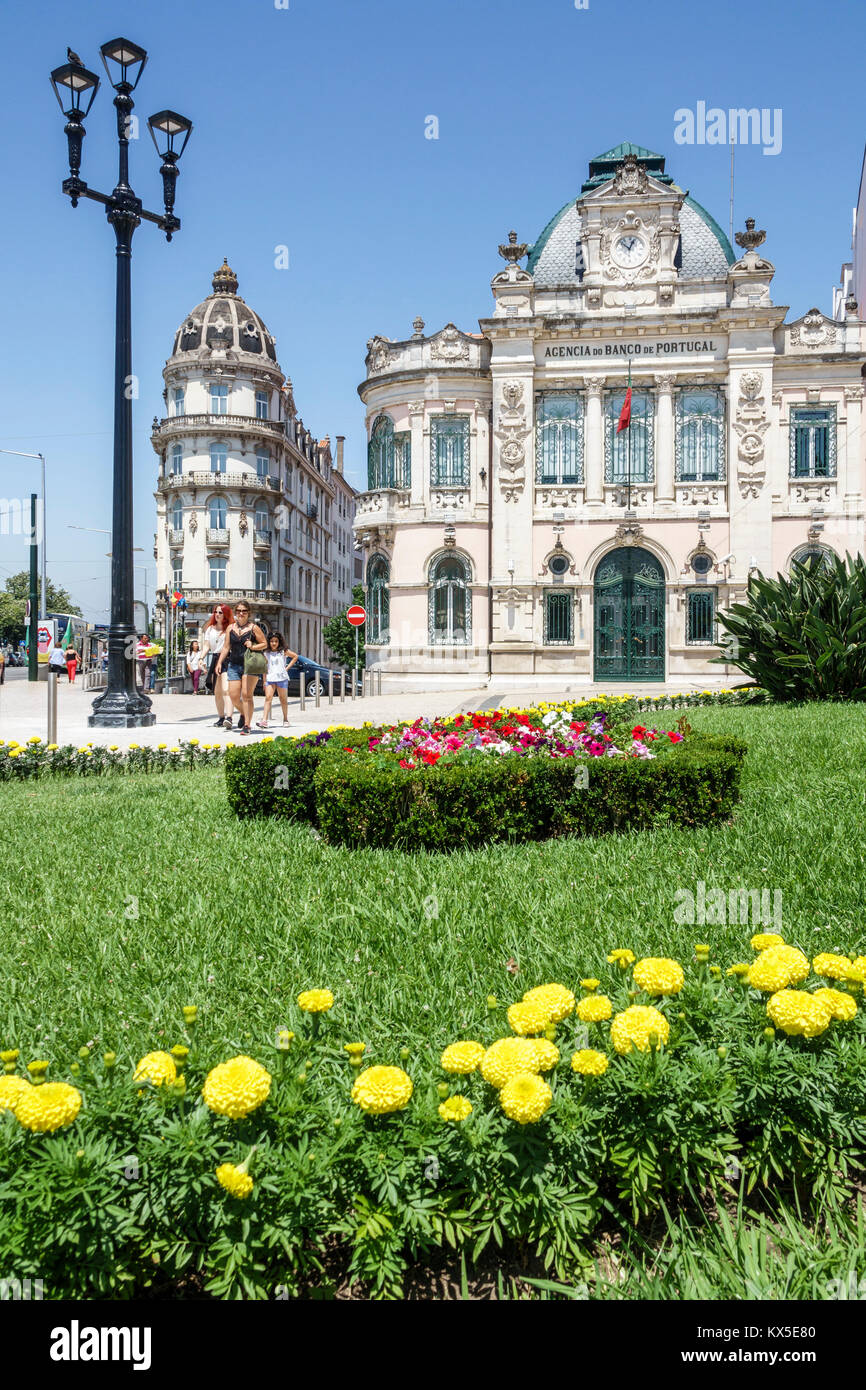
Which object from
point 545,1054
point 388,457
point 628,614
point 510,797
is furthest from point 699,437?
point 545,1054

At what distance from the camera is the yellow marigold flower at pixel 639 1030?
245 cm

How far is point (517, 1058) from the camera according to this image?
90.8 inches

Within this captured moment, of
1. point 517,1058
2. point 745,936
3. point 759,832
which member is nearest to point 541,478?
point 759,832

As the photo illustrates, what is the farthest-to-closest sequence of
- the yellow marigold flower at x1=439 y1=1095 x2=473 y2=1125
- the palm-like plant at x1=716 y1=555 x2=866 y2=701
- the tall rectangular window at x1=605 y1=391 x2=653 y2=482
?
the tall rectangular window at x1=605 y1=391 x2=653 y2=482 → the palm-like plant at x1=716 y1=555 x2=866 y2=701 → the yellow marigold flower at x1=439 y1=1095 x2=473 y2=1125

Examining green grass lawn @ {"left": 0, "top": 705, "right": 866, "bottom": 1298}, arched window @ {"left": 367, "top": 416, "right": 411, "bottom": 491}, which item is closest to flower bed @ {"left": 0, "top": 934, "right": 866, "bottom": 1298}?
green grass lawn @ {"left": 0, "top": 705, "right": 866, "bottom": 1298}

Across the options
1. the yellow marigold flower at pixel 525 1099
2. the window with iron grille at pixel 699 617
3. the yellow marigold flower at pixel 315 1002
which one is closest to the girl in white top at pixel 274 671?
the yellow marigold flower at pixel 315 1002

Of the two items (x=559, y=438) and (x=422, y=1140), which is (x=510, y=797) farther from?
(x=559, y=438)

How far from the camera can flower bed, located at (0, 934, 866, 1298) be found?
2.05 meters

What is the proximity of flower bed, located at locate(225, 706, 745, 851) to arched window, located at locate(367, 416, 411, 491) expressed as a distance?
2547cm

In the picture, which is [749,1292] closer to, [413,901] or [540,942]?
[540,942]

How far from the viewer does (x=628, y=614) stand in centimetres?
3117

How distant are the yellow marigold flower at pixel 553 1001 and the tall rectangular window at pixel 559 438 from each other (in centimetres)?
2991

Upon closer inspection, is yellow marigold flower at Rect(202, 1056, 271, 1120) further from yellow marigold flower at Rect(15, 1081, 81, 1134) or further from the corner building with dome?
the corner building with dome

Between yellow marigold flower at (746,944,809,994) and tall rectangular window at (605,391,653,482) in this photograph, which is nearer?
yellow marigold flower at (746,944,809,994)
